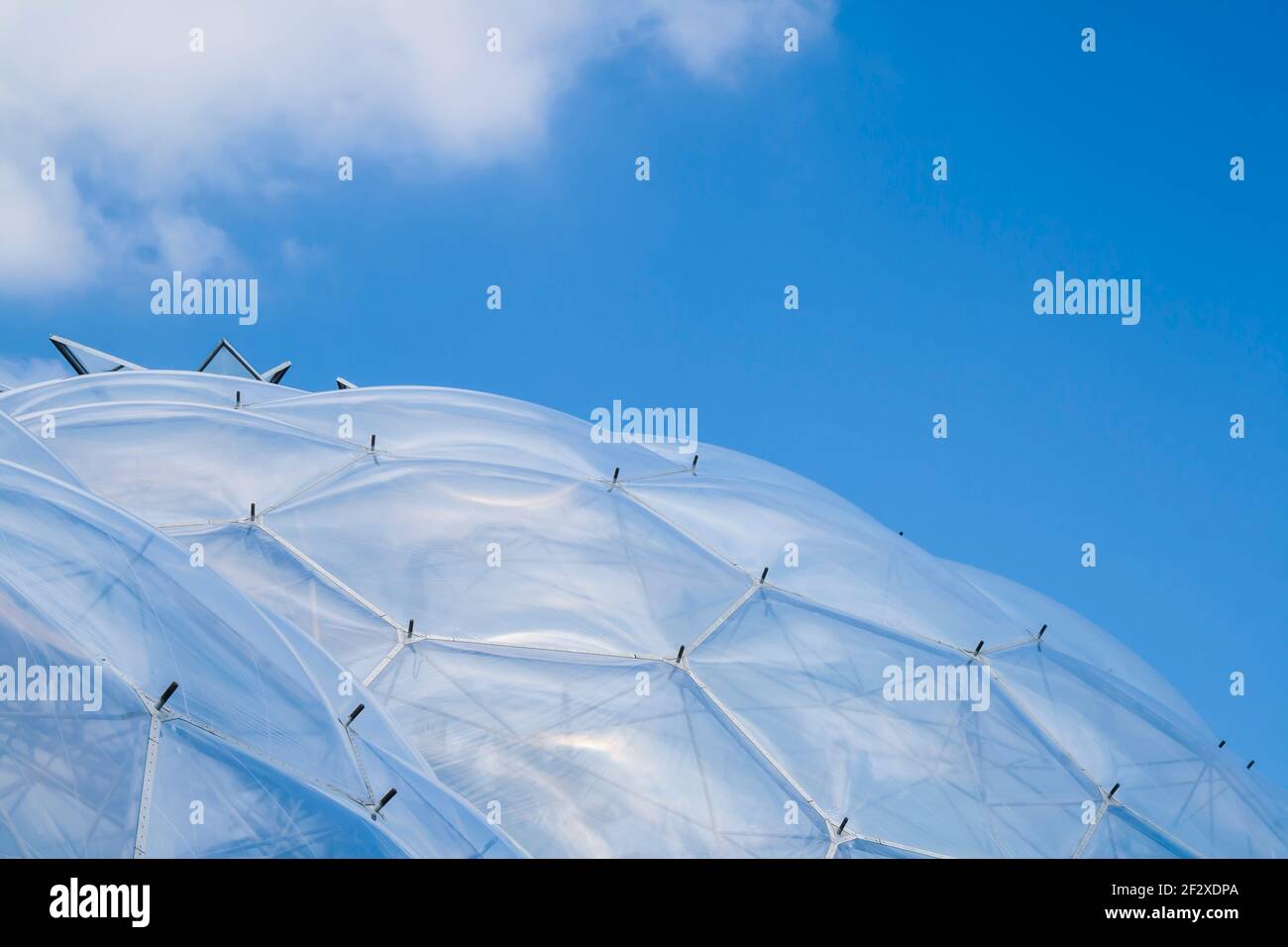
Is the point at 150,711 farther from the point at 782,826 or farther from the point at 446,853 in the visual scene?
the point at 782,826

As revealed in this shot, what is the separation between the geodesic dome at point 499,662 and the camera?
1112 cm

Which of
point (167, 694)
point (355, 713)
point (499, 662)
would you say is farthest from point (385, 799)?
point (499, 662)

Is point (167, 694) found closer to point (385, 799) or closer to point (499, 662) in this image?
point (385, 799)

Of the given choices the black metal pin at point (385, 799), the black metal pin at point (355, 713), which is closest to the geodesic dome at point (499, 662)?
the black metal pin at point (385, 799)

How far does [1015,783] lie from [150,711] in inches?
481

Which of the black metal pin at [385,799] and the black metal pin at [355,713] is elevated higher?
the black metal pin at [355,713]

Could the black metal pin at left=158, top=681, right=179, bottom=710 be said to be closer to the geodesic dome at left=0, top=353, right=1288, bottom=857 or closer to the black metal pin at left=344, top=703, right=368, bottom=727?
the geodesic dome at left=0, top=353, right=1288, bottom=857

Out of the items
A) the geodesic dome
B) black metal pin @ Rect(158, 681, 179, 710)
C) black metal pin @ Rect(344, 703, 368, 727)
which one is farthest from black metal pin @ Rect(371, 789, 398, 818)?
black metal pin @ Rect(158, 681, 179, 710)

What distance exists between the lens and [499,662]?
17797 millimetres

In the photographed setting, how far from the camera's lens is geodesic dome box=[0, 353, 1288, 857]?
438 inches

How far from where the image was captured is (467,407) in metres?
26.2

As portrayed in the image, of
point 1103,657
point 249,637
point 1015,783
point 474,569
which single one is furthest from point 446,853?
point 1103,657

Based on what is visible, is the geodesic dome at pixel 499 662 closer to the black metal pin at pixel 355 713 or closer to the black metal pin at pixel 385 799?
the black metal pin at pixel 385 799
